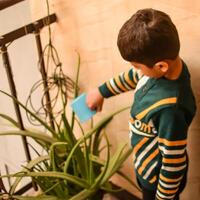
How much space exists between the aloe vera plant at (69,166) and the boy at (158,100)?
17 cm

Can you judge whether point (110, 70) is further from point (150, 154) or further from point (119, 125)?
point (150, 154)

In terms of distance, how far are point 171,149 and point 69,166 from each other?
1.59 feet

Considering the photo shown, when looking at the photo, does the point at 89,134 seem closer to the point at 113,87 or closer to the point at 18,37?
the point at 113,87

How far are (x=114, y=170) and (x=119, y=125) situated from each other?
0.22 meters

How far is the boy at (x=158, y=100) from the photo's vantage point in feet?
3.04

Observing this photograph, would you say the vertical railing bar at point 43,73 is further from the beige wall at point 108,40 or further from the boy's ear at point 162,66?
the boy's ear at point 162,66

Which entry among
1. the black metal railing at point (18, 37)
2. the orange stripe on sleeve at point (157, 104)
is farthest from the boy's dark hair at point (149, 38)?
the black metal railing at point (18, 37)

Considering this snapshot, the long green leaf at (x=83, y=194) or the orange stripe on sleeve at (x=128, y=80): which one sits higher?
the orange stripe on sleeve at (x=128, y=80)

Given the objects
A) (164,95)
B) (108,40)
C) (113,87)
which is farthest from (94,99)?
(164,95)

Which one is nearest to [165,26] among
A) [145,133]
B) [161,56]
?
[161,56]

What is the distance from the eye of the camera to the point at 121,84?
1237 mm

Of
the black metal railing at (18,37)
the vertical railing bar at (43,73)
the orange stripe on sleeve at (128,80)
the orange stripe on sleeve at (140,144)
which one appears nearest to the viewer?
the orange stripe on sleeve at (140,144)

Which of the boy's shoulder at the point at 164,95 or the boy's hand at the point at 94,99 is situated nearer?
the boy's shoulder at the point at 164,95

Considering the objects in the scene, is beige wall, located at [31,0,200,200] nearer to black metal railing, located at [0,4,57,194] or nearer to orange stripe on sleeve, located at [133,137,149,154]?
black metal railing, located at [0,4,57,194]
